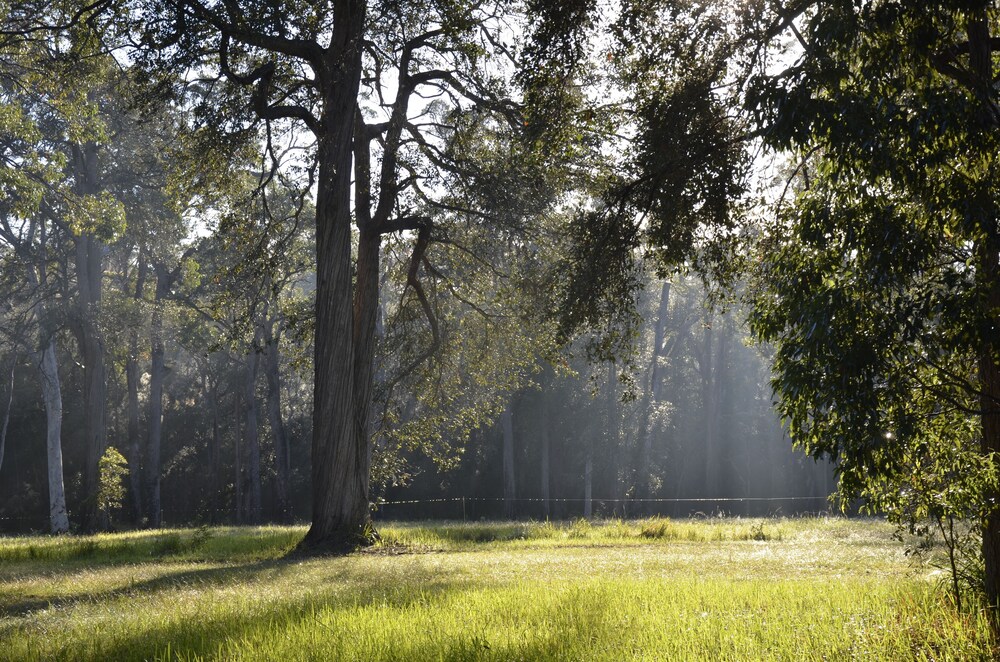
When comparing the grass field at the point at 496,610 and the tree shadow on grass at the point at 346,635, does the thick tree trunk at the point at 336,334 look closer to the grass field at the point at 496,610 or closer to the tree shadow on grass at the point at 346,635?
the grass field at the point at 496,610

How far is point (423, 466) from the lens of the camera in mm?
48562

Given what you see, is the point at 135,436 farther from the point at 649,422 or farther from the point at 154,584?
the point at 154,584

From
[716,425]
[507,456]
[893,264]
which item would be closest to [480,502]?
[507,456]

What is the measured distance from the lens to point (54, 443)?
32.5m

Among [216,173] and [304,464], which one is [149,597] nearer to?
[216,173]

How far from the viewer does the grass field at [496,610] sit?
22.3 ft

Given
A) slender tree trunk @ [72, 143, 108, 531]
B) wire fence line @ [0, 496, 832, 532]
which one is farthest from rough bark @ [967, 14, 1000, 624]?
wire fence line @ [0, 496, 832, 532]

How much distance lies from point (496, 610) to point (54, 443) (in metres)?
28.9

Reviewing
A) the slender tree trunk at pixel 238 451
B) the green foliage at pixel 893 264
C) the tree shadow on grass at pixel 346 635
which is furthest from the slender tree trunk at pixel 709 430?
the tree shadow on grass at pixel 346 635

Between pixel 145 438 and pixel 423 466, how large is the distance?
51.2 ft

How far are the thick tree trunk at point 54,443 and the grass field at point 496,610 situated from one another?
18.4 meters

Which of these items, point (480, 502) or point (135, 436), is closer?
point (135, 436)

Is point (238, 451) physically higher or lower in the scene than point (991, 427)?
lower

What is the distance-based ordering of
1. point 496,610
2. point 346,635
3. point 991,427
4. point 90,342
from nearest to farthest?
point 346,635, point 991,427, point 496,610, point 90,342
